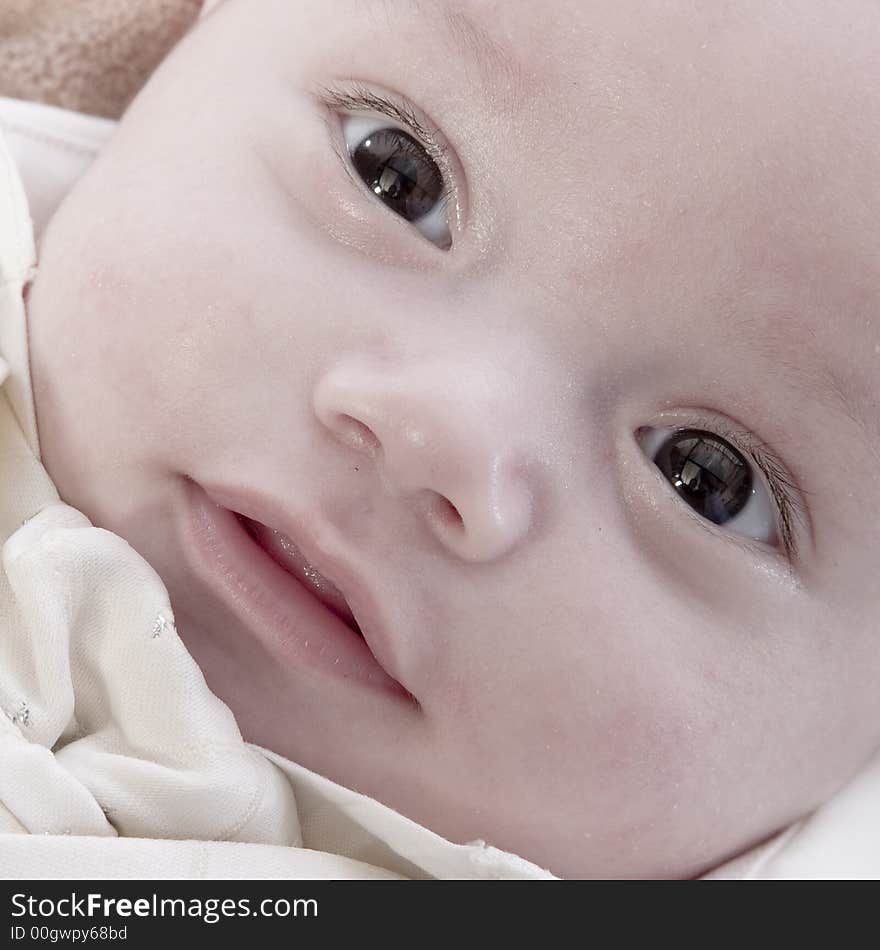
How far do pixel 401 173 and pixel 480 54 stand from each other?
117 millimetres

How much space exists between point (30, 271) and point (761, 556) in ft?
2.29

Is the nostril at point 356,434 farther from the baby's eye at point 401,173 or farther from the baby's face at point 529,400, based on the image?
the baby's eye at point 401,173

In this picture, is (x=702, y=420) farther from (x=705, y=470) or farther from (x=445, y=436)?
(x=445, y=436)

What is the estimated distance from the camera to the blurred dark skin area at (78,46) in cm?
152

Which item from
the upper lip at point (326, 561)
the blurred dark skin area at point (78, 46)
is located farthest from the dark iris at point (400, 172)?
the blurred dark skin area at point (78, 46)

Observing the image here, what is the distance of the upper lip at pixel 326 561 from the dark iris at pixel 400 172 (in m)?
0.28

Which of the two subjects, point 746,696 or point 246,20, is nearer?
point 746,696

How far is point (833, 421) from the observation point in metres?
0.98

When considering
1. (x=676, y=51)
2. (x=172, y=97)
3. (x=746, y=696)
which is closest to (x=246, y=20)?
(x=172, y=97)

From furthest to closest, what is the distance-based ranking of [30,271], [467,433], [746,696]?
[30,271]
[746,696]
[467,433]

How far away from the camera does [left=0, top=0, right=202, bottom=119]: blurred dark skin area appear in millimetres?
1521

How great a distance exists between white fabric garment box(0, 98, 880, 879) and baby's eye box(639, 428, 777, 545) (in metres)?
0.33

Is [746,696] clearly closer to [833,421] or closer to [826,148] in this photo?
[833,421]

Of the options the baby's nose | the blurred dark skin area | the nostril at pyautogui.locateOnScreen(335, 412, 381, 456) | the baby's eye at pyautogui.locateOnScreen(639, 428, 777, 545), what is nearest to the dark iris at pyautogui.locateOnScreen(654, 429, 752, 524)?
the baby's eye at pyautogui.locateOnScreen(639, 428, 777, 545)
